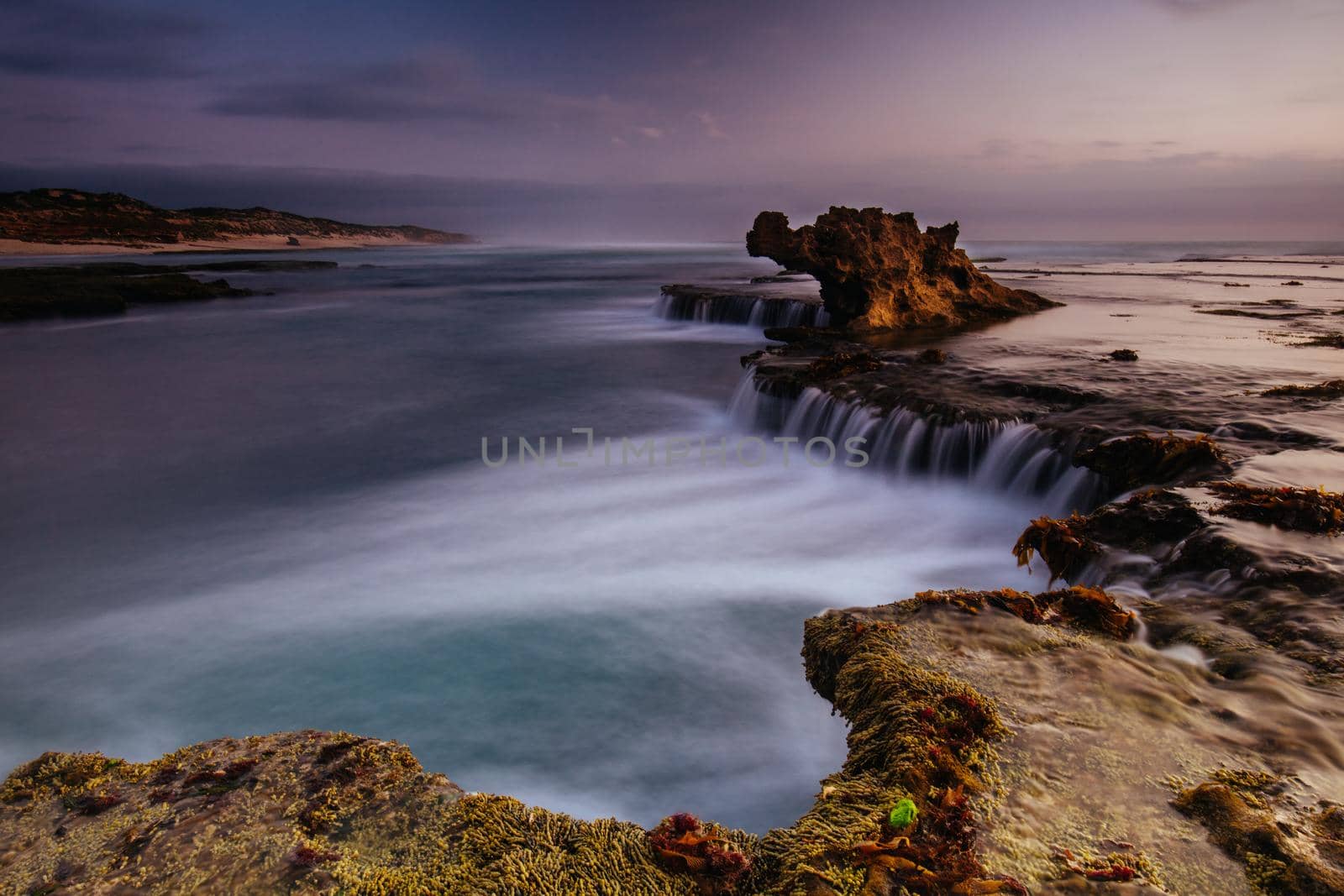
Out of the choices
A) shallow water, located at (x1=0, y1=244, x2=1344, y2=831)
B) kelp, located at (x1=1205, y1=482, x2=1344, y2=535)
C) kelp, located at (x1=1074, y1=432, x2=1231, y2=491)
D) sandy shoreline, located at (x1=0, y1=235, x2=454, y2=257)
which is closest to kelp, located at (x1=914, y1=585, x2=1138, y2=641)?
shallow water, located at (x1=0, y1=244, x2=1344, y2=831)

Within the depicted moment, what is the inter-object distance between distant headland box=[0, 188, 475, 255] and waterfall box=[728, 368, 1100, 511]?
312 ft

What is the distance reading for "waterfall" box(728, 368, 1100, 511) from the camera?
769 centimetres

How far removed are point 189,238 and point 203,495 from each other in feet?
341

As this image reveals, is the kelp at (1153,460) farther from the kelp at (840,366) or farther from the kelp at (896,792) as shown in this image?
the kelp at (840,366)

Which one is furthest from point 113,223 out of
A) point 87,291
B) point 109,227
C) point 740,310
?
point 740,310

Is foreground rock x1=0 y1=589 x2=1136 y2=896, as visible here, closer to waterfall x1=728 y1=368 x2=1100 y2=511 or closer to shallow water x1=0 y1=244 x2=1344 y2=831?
shallow water x1=0 y1=244 x2=1344 y2=831

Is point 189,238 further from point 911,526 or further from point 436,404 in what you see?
point 911,526

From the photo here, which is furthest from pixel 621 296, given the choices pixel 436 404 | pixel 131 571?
pixel 131 571

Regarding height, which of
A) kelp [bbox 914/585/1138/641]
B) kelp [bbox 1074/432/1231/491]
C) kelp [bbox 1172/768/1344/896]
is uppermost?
kelp [bbox 1074/432/1231/491]

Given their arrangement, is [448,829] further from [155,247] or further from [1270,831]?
[155,247]

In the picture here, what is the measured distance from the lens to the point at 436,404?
1595 centimetres

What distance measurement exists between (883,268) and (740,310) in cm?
809

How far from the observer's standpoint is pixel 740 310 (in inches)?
988

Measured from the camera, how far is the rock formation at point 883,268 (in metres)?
17.4
